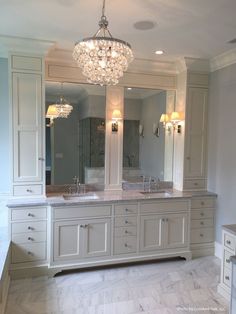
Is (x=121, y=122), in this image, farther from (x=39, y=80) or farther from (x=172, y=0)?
(x=172, y=0)

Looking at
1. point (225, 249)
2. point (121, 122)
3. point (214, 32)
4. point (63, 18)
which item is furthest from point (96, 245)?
point (214, 32)

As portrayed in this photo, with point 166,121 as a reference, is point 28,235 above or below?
below

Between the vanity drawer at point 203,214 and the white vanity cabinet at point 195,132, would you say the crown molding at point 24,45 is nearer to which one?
the white vanity cabinet at point 195,132

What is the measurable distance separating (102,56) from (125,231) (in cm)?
226

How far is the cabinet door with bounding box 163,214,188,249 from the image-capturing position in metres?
3.72

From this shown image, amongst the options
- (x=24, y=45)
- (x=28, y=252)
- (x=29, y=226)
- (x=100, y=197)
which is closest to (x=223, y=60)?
(x=100, y=197)

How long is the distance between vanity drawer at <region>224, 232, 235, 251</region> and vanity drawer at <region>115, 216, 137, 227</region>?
3.67 ft

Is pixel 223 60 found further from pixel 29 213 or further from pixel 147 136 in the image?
pixel 29 213

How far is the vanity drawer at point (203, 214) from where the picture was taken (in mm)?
3920

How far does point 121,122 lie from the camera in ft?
13.4

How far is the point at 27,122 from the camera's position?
3369 millimetres

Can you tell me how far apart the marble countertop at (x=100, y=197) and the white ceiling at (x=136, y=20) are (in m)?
1.87

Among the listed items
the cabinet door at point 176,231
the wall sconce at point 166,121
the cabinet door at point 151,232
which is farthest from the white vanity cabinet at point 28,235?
the wall sconce at point 166,121

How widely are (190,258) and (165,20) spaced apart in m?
2.95
